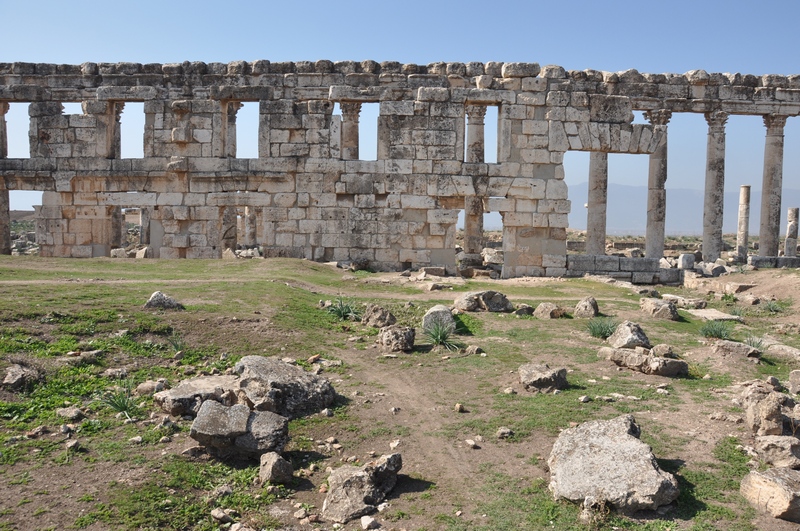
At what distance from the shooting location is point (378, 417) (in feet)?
28.5

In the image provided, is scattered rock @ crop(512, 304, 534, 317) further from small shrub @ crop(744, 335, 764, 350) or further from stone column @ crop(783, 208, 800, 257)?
stone column @ crop(783, 208, 800, 257)

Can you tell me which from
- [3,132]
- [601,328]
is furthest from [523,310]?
[3,132]

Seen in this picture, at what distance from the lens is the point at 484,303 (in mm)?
14617

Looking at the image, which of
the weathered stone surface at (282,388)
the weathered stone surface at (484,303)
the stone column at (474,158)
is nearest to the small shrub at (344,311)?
the weathered stone surface at (484,303)

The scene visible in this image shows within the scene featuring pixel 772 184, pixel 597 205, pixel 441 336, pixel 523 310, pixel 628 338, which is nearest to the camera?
pixel 628 338

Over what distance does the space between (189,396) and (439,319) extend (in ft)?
17.5

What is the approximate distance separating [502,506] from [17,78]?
2310cm

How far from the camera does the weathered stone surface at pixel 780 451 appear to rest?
7.00 m

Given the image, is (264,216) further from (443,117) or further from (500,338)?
(500,338)

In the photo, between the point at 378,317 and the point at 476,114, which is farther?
the point at 476,114

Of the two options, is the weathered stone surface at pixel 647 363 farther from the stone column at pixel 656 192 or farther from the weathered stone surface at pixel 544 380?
the stone column at pixel 656 192

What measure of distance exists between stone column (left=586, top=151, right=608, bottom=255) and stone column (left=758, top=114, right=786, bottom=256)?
6912 mm

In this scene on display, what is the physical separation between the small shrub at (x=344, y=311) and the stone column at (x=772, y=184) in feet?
65.0

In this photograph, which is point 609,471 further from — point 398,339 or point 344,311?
point 344,311
